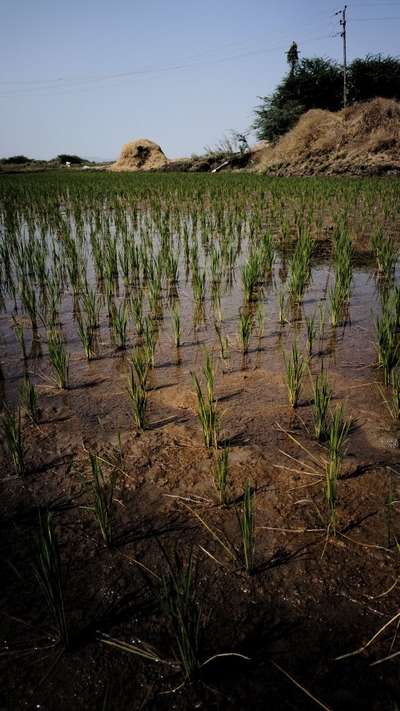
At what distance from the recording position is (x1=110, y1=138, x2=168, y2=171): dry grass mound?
30.8m

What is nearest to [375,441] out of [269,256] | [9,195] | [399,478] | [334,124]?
[399,478]

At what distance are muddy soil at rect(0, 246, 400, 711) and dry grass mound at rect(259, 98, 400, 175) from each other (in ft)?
53.8

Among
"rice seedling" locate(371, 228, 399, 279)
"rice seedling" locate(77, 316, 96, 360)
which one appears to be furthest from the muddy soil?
"rice seedling" locate(371, 228, 399, 279)

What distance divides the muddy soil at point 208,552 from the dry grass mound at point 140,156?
30.9 m

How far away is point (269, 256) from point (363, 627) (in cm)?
402

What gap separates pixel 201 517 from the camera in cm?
164

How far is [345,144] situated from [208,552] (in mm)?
20091

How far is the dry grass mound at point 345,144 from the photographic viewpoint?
16828 millimetres

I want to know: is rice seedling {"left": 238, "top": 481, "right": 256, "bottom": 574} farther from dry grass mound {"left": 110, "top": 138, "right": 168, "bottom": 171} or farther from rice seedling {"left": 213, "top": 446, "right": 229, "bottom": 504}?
dry grass mound {"left": 110, "top": 138, "right": 168, "bottom": 171}

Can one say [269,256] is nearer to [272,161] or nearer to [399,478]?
[399,478]

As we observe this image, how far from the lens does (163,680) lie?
1.11m

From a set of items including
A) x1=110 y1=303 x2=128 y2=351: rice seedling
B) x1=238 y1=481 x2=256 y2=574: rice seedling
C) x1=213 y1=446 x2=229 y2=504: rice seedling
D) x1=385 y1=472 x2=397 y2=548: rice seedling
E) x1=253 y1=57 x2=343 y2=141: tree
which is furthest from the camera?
x1=253 y1=57 x2=343 y2=141: tree

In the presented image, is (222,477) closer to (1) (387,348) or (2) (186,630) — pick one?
(2) (186,630)

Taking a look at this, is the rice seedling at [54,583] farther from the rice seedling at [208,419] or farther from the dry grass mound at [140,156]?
the dry grass mound at [140,156]
